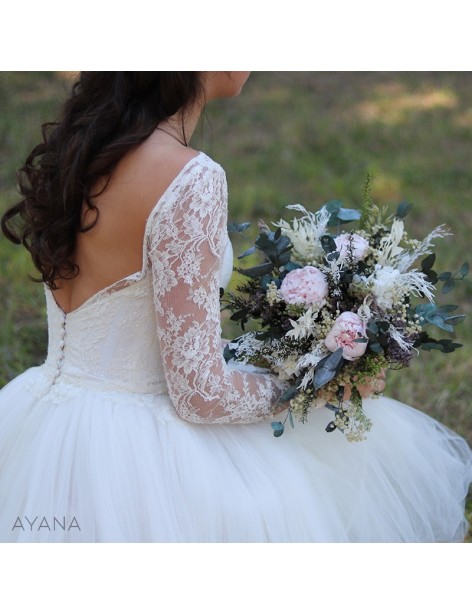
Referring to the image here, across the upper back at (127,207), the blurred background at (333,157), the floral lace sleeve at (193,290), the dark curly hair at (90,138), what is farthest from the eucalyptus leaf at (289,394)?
the blurred background at (333,157)

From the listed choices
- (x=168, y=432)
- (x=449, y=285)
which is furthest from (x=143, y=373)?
(x=449, y=285)

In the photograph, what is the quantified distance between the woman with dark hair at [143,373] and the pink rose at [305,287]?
196 millimetres

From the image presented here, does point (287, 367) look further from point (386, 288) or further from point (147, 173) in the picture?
point (147, 173)

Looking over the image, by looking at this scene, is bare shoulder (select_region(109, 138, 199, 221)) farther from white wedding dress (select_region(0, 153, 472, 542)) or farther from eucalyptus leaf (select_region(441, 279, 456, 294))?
eucalyptus leaf (select_region(441, 279, 456, 294))

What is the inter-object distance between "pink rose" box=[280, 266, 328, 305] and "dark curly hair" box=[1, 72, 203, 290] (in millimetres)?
528

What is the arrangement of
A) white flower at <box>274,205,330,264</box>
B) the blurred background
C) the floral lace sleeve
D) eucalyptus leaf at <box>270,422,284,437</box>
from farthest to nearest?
1. the blurred background
2. white flower at <box>274,205,330,264</box>
3. eucalyptus leaf at <box>270,422,284,437</box>
4. the floral lace sleeve

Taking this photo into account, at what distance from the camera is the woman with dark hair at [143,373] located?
194cm

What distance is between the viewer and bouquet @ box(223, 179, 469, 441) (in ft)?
6.80

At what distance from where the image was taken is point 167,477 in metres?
2.04

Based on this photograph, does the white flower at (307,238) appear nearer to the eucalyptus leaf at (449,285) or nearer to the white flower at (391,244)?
the white flower at (391,244)

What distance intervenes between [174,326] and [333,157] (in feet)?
14.7

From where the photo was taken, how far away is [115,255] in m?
2.00

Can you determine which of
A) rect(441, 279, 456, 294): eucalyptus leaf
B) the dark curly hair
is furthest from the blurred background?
the dark curly hair

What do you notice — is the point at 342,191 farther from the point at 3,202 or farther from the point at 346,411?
the point at 346,411
